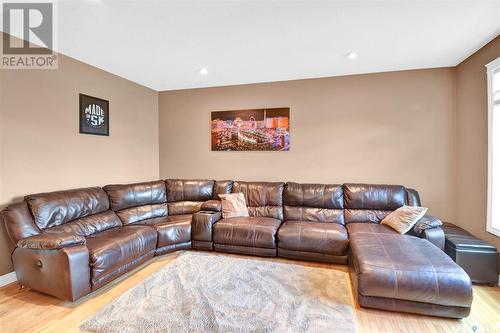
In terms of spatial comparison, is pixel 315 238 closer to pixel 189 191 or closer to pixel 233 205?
pixel 233 205

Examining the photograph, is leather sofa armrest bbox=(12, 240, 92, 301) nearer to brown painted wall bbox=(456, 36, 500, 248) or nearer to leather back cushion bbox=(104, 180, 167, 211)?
leather back cushion bbox=(104, 180, 167, 211)

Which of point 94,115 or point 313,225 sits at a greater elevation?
point 94,115

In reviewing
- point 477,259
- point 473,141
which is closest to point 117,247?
point 477,259

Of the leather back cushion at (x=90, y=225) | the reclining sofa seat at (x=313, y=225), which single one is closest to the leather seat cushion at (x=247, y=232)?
the reclining sofa seat at (x=313, y=225)

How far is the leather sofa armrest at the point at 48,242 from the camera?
2086mm

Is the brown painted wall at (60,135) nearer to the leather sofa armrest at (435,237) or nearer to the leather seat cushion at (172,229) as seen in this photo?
the leather seat cushion at (172,229)

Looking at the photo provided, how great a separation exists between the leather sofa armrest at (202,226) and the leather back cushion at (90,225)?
3.32 feet

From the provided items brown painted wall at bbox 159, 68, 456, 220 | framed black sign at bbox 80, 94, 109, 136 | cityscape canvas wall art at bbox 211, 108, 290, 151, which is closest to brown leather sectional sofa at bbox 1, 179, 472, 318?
brown painted wall at bbox 159, 68, 456, 220

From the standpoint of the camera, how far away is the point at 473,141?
9.90 feet

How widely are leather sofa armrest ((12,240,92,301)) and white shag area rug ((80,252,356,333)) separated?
0.35 m

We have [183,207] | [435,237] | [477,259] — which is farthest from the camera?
[183,207]

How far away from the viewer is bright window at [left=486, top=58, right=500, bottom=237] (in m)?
2.62

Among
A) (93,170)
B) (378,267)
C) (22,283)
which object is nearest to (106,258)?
(22,283)

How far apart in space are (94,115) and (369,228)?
4.16 m
